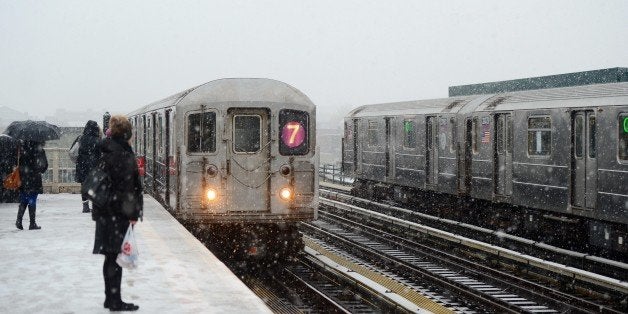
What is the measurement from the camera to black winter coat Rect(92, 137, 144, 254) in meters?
7.26

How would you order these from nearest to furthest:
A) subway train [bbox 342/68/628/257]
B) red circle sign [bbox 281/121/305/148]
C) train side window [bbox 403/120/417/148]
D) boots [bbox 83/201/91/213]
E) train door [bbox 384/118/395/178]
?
red circle sign [bbox 281/121/305/148] → subway train [bbox 342/68/628/257] → boots [bbox 83/201/91/213] → train side window [bbox 403/120/417/148] → train door [bbox 384/118/395/178]

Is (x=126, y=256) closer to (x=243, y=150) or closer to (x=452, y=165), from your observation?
(x=243, y=150)

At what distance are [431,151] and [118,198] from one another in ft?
50.1

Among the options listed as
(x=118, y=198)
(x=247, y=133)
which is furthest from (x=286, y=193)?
(x=118, y=198)

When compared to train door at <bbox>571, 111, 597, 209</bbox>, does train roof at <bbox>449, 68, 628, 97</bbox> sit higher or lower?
higher

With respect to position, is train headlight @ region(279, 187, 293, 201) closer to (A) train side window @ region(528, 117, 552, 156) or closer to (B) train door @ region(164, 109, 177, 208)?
(B) train door @ region(164, 109, 177, 208)

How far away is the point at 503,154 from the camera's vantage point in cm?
1756

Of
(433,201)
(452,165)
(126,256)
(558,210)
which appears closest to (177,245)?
(126,256)

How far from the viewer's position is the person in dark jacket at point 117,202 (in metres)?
7.27

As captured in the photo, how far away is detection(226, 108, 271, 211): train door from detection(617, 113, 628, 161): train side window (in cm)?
578

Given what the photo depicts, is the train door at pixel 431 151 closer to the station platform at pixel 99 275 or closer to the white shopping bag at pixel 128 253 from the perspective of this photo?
the station platform at pixel 99 275

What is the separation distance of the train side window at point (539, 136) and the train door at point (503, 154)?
2.41 feet

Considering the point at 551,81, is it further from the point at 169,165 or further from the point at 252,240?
the point at 169,165

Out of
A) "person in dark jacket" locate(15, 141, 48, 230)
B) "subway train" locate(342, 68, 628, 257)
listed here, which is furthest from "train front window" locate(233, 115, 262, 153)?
"subway train" locate(342, 68, 628, 257)
